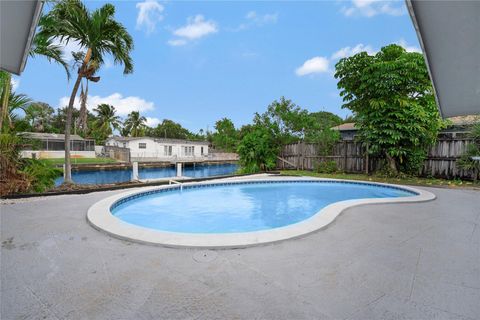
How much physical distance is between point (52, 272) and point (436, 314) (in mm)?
3004

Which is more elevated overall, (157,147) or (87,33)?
(87,33)

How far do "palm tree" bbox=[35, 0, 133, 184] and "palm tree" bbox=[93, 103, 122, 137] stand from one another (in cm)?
3082

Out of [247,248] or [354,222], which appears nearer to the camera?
[247,248]

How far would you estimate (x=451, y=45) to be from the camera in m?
1.69

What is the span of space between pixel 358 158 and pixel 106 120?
116ft

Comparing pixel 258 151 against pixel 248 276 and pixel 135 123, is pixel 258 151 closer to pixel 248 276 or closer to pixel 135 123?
pixel 248 276

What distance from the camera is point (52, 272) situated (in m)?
2.13

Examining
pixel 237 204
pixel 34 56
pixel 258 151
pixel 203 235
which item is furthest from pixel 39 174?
pixel 258 151

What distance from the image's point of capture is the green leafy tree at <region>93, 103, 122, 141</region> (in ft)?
111

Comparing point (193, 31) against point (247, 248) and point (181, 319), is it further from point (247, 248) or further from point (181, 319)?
point (181, 319)

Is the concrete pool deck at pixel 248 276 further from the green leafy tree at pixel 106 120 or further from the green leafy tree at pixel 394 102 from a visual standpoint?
the green leafy tree at pixel 106 120

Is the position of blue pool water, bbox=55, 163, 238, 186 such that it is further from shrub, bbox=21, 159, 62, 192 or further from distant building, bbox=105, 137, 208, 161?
shrub, bbox=21, 159, 62, 192

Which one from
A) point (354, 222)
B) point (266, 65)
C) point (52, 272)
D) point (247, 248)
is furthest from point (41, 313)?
point (266, 65)

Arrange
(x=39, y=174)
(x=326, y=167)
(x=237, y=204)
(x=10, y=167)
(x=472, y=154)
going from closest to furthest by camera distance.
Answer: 1. (x=10, y=167)
2. (x=39, y=174)
3. (x=237, y=204)
4. (x=472, y=154)
5. (x=326, y=167)
